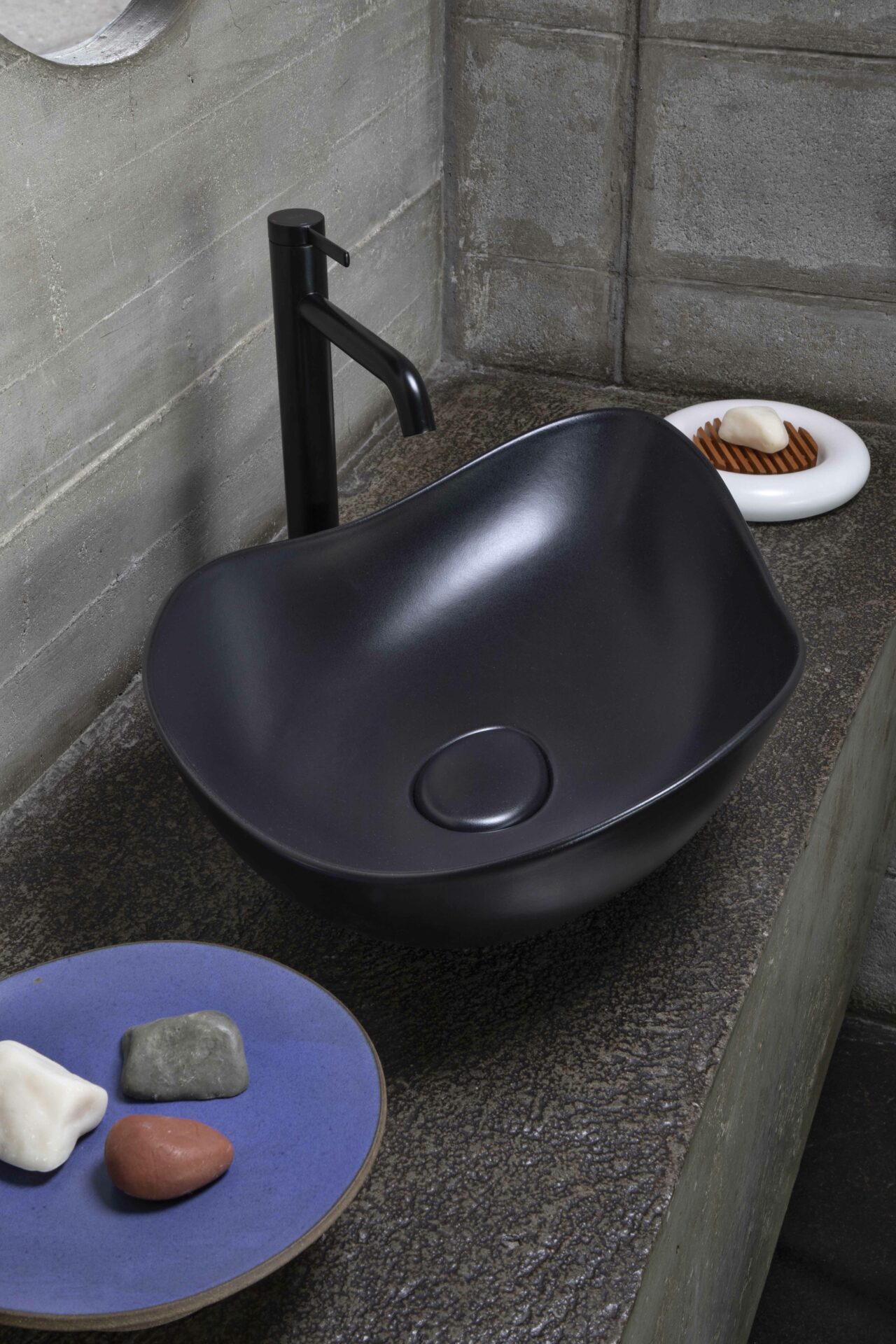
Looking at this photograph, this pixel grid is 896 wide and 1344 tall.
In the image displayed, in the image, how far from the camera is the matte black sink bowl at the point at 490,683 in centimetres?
82

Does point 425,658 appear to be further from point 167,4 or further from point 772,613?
point 167,4

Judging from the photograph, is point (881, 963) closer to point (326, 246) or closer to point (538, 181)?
point (538, 181)

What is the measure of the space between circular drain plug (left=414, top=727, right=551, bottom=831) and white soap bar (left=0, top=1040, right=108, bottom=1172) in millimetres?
328

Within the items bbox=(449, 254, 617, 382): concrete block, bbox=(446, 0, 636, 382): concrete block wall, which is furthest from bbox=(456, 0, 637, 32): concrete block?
bbox=(449, 254, 617, 382): concrete block

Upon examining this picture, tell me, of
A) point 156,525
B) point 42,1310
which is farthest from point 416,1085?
point 156,525

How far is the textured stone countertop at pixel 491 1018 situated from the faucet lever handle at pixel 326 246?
421mm

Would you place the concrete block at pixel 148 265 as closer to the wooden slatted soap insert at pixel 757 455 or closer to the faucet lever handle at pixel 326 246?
the faucet lever handle at pixel 326 246

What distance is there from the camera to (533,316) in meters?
1.72

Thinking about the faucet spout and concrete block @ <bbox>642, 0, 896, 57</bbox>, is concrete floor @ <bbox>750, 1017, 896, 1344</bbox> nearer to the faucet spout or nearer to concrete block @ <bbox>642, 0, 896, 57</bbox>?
the faucet spout

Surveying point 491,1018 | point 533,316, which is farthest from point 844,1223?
point 533,316

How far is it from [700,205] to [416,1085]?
1.13 metres

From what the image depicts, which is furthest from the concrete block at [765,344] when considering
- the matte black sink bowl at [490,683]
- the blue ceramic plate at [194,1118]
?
the blue ceramic plate at [194,1118]

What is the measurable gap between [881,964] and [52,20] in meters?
1.56

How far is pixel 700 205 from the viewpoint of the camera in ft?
5.22
